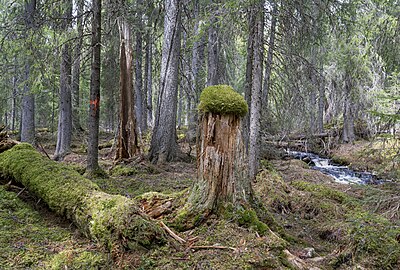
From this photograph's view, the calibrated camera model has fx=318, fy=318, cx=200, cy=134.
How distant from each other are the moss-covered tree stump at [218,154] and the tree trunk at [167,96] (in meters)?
5.35

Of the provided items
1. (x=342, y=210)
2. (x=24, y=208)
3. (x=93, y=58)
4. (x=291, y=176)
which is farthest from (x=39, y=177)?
(x=291, y=176)

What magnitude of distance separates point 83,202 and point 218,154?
1.78 meters

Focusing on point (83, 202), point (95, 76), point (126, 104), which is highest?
point (95, 76)

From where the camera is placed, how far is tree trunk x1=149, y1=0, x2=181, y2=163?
29.5 ft

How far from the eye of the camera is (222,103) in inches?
143

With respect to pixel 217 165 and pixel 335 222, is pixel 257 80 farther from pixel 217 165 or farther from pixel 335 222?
pixel 217 165

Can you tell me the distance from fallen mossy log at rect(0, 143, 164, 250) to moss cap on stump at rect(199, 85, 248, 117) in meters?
1.36

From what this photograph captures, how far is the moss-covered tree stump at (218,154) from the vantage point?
366 cm

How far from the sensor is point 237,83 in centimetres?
2848

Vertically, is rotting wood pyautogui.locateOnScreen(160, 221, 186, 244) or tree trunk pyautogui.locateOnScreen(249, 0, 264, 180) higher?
tree trunk pyautogui.locateOnScreen(249, 0, 264, 180)

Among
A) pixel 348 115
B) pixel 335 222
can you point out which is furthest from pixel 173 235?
pixel 348 115

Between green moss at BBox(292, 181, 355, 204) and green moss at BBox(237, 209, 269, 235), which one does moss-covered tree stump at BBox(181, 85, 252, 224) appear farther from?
green moss at BBox(292, 181, 355, 204)

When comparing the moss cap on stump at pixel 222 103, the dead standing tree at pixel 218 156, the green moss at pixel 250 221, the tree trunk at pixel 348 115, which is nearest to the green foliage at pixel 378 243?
the green moss at pixel 250 221

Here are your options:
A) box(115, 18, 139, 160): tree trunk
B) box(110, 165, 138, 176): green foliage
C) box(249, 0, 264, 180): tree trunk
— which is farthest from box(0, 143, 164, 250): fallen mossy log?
box(249, 0, 264, 180): tree trunk
